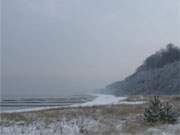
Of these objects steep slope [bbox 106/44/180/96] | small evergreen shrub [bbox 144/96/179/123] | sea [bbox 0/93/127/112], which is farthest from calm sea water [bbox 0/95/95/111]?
steep slope [bbox 106/44/180/96]

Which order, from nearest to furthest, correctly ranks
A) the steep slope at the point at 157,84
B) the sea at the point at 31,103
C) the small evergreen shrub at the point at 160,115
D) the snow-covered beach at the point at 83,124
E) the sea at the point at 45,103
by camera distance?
the snow-covered beach at the point at 83,124, the small evergreen shrub at the point at 160,115, the sea at the point at 45,103, the sea at the point at 31,103, the steep slope at the point at 157,84

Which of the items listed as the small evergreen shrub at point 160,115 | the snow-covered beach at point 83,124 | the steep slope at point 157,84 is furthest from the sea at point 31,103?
the steep slope at point 157,84

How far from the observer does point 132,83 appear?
6981 cm

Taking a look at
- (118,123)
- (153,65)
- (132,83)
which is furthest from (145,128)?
(153,65)

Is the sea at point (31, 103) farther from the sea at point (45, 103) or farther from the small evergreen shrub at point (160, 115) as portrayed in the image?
the small evergreen shrub at point (160, 115)

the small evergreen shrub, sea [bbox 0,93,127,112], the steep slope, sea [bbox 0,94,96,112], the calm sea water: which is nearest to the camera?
the small evergreen shrub

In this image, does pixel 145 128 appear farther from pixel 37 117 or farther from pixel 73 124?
pixel 37 117

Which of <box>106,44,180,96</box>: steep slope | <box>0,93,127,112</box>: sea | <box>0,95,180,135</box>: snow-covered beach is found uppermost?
<box>106,44,180,96</box>: steep slope

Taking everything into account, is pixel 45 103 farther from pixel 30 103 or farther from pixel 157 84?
pixel 157 84

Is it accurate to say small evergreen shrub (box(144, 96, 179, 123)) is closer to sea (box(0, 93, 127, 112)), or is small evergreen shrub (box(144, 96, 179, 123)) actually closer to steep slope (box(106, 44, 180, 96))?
sea (box(0, 93, 127, 112))

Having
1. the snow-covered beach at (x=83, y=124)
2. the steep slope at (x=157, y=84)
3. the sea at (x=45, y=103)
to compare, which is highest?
the steep slope at (x=157, y=84)

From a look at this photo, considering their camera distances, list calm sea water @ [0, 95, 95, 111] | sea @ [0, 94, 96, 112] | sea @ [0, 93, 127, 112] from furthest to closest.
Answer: calm sea water @ [0, 95, 95, 111], sea @ [0, 94, 96, 112], sea @ [0, 93, 127, 112]

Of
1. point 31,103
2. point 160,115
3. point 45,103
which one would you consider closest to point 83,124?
point 160,115

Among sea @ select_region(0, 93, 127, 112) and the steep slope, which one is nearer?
sea @ select_region(0, 93, 127, 112)
